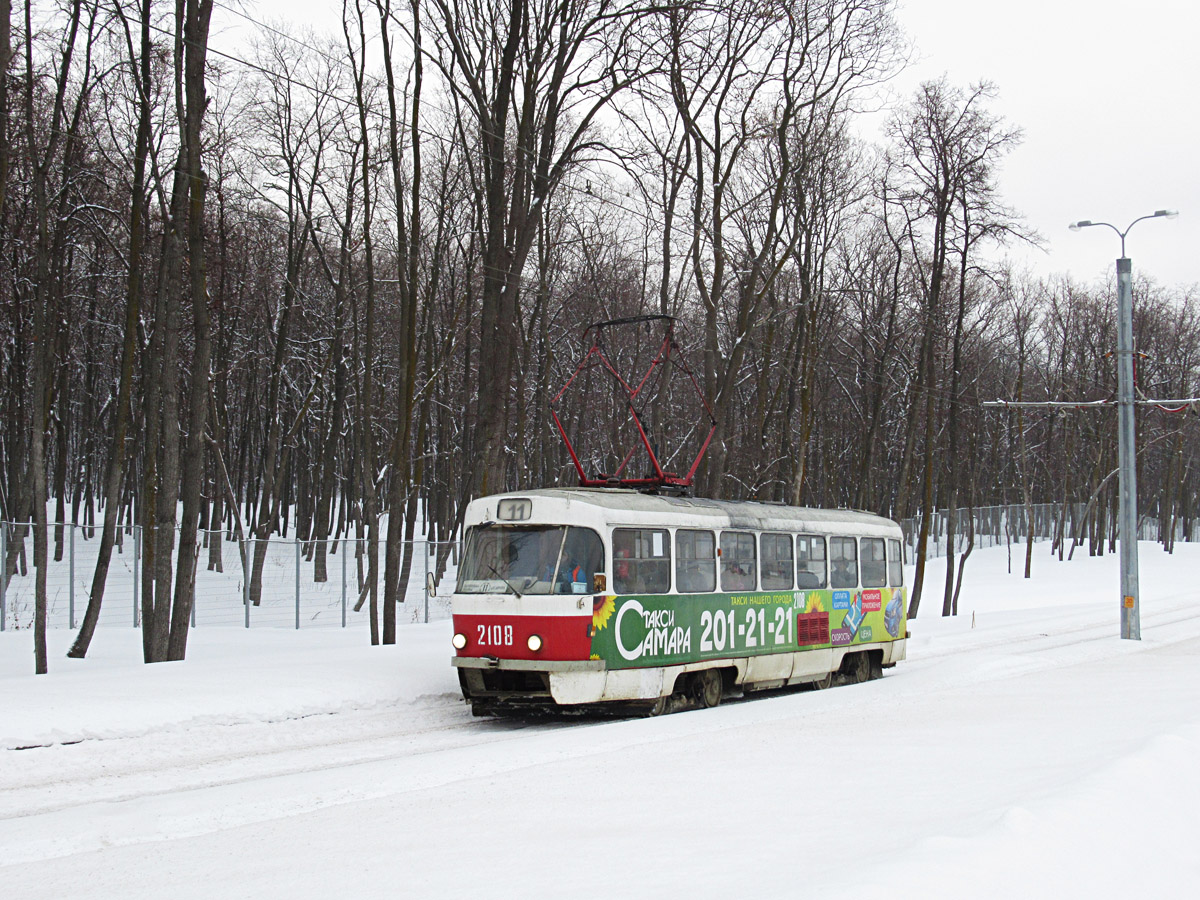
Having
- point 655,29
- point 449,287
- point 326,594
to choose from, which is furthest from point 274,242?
point 655,29

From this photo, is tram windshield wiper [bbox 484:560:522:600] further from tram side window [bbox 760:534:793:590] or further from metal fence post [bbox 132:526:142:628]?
metal fence post [bbox 132:526:142:628]

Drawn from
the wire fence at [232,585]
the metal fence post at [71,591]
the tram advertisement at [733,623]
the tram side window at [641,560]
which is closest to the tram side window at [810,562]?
the tram advertisement at [733,623]

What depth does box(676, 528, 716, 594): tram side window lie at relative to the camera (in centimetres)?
1432

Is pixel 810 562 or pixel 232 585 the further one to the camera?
pixel 232 585

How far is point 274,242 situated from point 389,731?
2748 cm

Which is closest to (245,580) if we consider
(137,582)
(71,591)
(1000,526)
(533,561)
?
(137,582)

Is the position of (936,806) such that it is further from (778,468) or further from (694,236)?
(778,468)

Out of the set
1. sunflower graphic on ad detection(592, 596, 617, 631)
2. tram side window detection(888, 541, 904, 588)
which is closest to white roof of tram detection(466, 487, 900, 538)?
sunflower graphic on ad detection(592, 596, 617, 631)

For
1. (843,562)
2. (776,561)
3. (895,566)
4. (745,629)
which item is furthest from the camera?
(895,566)

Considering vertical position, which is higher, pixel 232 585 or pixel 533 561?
pixel 533 561

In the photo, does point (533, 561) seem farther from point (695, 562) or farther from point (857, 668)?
point (857, 668)

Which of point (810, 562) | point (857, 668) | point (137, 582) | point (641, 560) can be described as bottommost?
point (857, 668)

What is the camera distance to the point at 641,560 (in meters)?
13.7

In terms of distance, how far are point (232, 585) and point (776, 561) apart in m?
16.3
